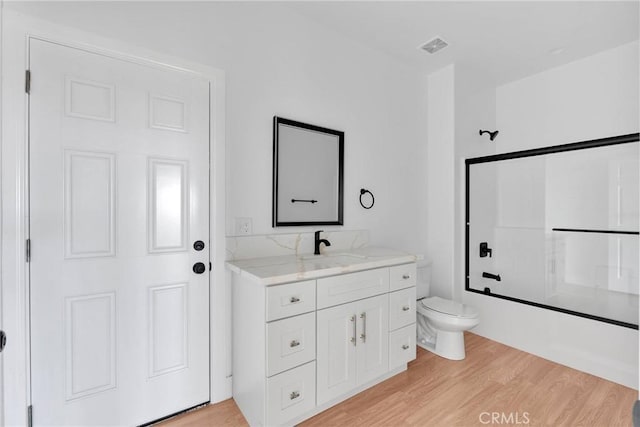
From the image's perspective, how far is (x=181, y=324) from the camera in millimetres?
1731

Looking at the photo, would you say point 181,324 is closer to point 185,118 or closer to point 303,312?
point 303,312

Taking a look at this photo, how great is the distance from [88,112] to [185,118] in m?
0.45

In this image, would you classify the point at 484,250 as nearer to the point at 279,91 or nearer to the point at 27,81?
the point at 279,91

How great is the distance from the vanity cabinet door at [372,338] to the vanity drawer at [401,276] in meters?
0.11

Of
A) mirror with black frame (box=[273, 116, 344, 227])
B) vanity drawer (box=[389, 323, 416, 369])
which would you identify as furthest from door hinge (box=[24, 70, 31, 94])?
vanity drawer (box=[389, 323, 416, 369])

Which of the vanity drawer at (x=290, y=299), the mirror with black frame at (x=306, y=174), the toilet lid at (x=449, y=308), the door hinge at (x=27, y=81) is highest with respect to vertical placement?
the door hinge at (x=27, y=81)

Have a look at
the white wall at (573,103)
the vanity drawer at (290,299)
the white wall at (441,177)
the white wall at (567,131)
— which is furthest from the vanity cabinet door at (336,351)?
the white wall at (573,103)

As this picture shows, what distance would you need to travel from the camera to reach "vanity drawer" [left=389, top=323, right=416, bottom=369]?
206cm

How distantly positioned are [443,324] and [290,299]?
56.7 inches

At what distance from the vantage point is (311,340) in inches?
64.8

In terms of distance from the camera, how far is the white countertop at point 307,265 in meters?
1.54

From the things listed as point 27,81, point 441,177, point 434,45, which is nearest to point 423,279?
point 441,177

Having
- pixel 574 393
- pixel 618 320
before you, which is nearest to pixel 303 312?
pixel 574 393

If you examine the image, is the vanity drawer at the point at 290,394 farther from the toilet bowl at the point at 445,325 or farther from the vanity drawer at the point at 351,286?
the toilet bowl at the point at 445,325
